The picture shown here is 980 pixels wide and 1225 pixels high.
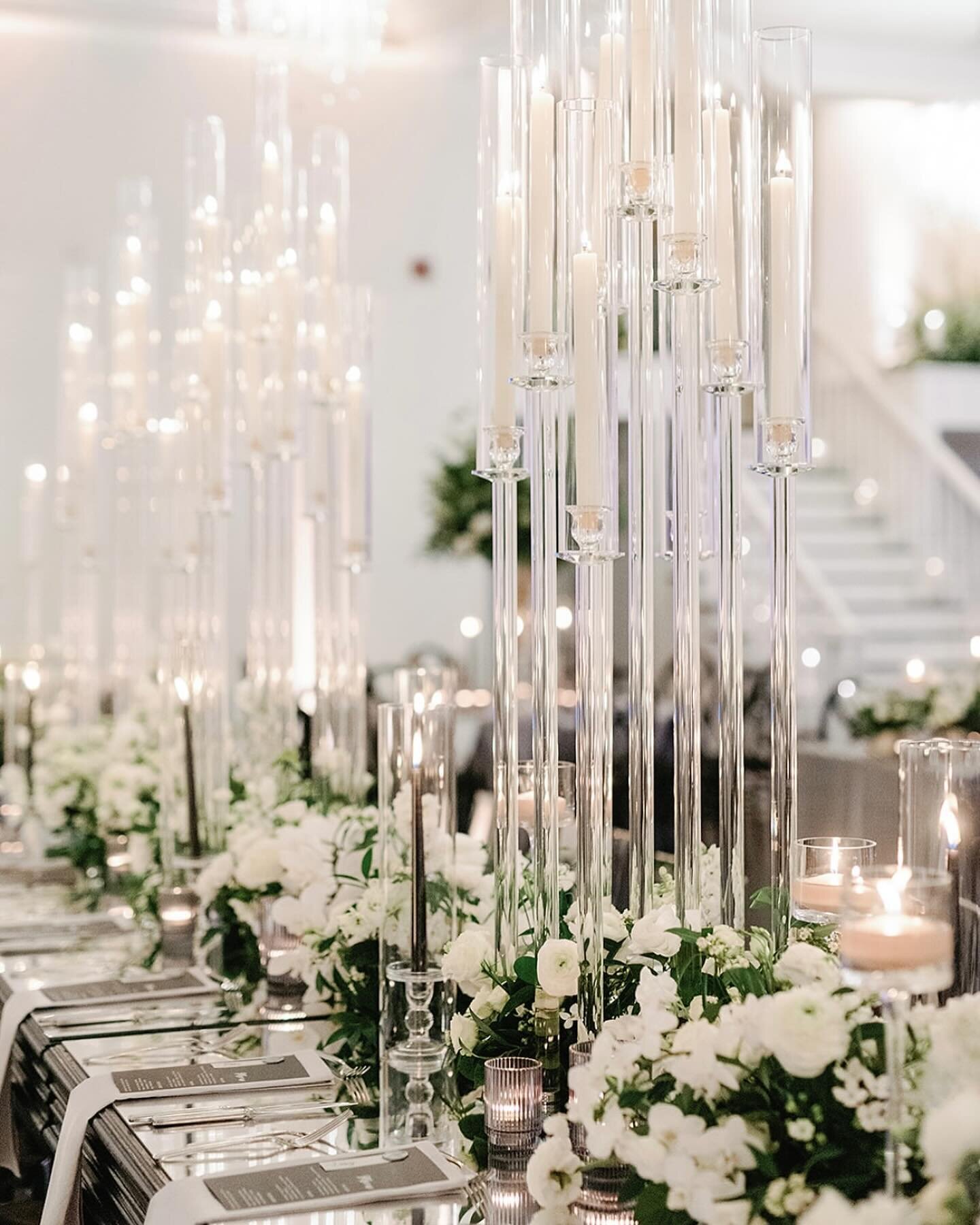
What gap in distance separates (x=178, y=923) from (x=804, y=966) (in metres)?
1.98

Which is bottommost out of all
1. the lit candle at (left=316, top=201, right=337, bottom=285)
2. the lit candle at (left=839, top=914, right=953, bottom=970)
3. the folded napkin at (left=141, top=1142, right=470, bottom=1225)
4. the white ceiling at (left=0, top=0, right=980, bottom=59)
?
the folded napkin at (left=141, top=1142, right=470, bottom=1225)

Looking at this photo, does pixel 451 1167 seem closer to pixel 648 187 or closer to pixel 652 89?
pixel 648 187

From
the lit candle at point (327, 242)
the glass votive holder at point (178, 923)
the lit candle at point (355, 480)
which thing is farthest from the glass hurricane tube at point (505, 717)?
the lit candle at point (327, 242)

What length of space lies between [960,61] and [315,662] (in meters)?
9.23

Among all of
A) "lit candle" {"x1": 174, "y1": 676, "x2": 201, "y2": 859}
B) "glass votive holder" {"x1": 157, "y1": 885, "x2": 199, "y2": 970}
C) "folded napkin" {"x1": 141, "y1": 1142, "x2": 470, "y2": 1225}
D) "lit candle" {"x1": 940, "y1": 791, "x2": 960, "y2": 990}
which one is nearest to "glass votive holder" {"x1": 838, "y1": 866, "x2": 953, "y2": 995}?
"lit candle" {"x1": 940, "y1": 791, "x2": 960, "y2": 990}

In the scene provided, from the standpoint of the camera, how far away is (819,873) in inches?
84.1

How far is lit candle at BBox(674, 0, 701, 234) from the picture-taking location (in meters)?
2.15

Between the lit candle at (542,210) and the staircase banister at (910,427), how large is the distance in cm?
1025

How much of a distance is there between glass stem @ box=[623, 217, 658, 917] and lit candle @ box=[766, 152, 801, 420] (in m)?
0.18

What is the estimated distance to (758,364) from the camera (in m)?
2.16

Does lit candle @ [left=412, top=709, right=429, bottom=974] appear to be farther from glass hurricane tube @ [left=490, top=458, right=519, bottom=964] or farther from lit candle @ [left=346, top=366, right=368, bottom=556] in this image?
lit candle @ [left=346, top=366, right=368, bottom=556]

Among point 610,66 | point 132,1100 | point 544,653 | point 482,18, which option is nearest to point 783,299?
point 610,66

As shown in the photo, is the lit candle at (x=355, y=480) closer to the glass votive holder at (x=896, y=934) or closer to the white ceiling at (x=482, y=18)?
the glass votive holder at (x=896, y=934)

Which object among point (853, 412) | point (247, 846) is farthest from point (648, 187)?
point (853, 412)
